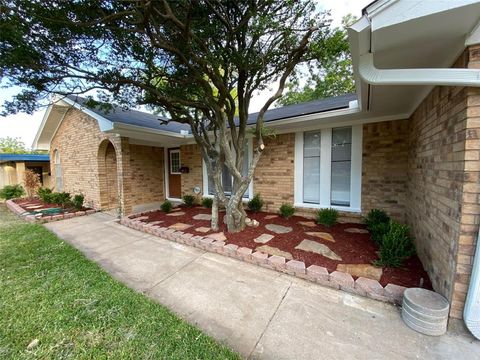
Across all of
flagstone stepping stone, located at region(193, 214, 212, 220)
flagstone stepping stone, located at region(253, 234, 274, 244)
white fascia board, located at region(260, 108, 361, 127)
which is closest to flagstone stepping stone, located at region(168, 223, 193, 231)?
flagstone stepping stone, located at region(193, 214, 212, 220)

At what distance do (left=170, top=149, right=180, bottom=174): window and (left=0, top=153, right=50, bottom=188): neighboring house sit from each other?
9632mm

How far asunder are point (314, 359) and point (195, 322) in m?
1.19

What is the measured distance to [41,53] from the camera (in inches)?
141

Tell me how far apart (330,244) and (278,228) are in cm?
123

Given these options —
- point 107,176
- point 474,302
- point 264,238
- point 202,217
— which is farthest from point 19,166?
point 474,302

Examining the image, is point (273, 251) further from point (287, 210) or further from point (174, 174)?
point (174, 174)

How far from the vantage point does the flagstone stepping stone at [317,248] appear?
10.9 ft

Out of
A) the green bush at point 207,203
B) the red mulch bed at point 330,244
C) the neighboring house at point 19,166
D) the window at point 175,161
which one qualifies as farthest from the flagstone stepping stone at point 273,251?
the neighboring house at point 19,166

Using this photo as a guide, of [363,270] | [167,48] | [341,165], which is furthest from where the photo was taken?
[341,165]

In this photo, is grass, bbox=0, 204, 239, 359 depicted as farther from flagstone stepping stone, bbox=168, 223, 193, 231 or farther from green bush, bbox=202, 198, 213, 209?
green bush, bbox=202, 198, 213, 209

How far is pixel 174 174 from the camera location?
8727 millimetres

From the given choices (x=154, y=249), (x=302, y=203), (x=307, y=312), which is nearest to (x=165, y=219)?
(x=154, y=249)

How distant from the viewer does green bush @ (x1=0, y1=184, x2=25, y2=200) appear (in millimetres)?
10227

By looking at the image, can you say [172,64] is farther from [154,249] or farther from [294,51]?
[154,249]
